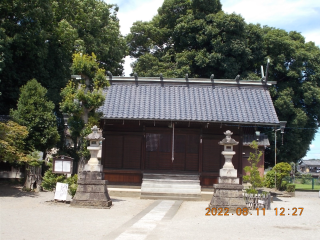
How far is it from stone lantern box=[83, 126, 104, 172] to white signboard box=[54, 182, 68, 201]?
1.37m

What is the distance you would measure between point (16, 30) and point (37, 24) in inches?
49.4

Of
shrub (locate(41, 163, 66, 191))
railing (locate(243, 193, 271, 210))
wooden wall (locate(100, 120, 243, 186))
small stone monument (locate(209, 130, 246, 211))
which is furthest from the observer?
wooden wall (locate(100, 120, 243, 186))

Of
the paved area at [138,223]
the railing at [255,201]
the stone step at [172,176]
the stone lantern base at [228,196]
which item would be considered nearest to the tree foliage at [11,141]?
the paved area at [138,223]

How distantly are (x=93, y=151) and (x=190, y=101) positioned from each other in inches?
287

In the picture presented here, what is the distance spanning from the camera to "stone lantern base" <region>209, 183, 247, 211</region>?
1340cm

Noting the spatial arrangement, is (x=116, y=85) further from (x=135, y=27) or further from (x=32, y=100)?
(x=135, y=27)

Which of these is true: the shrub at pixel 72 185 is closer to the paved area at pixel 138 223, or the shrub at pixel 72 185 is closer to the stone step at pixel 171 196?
the paved area at pixel 138 223

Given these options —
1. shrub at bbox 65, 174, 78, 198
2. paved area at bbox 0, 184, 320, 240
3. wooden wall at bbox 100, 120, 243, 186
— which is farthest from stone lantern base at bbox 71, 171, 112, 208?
wooden wall at bbox 100, 120, 243, 186

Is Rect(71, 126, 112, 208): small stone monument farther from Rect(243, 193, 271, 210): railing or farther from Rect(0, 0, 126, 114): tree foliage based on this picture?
Rect(0, 0, 126, 114): tree foliage

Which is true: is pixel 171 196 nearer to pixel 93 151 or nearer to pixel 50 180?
pixel 93 151

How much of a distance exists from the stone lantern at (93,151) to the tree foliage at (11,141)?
377 cm

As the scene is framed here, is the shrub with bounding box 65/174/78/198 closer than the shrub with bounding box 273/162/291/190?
Yes

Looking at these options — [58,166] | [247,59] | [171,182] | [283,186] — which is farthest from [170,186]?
[247,59]

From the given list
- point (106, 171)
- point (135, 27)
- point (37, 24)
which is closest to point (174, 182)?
point (106, 171)
